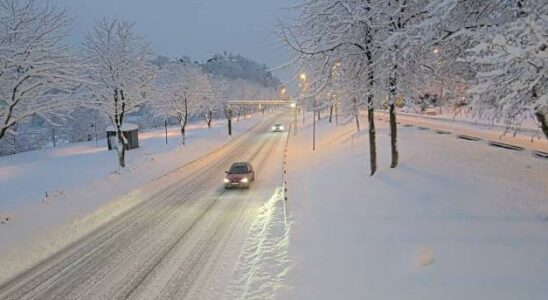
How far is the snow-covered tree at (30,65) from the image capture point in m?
16.2

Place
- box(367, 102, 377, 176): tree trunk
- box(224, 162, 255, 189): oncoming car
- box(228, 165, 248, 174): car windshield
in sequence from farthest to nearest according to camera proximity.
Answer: box(228, 165, 248, 174): car windshield, box(224, 162, 255, 189): oncoming car, box(367, 102, 377, 176): tree trunk

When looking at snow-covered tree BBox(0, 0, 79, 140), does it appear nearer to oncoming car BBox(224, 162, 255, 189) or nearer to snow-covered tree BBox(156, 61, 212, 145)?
oncoming car BBox(224, 162, 255, 189)

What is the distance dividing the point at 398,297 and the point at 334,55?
978cm

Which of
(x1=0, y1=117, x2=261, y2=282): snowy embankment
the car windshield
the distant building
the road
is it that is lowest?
the road

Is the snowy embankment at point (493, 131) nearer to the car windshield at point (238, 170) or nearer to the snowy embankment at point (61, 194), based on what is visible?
the car windshield at point (238, 170)

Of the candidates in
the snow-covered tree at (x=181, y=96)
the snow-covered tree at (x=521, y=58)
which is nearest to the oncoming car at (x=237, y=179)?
the snow-covered tree at (x=521, y=58)

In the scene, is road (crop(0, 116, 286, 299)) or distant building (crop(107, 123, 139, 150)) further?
distant building (crop(107, 123, 139, 150))

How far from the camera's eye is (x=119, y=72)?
31.2 meters

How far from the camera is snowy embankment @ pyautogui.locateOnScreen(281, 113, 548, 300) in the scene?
8.43 m

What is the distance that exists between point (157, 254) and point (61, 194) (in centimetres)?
984

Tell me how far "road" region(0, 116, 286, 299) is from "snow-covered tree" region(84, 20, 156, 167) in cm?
1221

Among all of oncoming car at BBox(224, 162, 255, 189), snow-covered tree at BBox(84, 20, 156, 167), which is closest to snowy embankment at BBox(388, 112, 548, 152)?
oncoming car at BBox(224, 162, 255, 189)

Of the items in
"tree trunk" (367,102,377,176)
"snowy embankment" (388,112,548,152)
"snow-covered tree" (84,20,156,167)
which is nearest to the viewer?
"tree trunk" (367,102,377,176)

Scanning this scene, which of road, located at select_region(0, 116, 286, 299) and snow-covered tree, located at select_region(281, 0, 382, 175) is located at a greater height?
snow-covered tree, located at select_region(281, 0, 382, 175)
